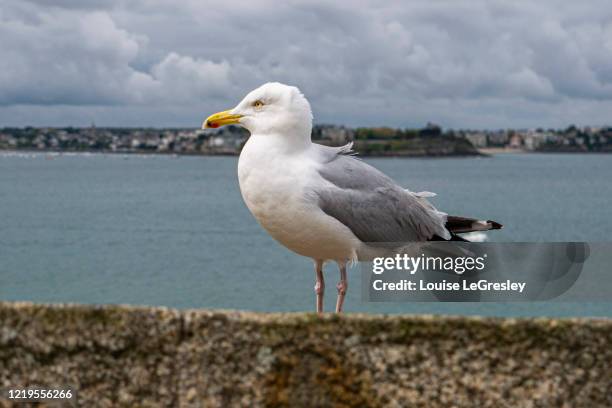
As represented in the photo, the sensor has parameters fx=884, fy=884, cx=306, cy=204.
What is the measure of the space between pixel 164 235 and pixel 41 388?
63064 millimetres

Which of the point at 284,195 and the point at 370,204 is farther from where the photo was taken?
the point at 370,204

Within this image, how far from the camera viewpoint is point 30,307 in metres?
3.32

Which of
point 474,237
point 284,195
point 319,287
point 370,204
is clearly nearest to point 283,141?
point 284,195

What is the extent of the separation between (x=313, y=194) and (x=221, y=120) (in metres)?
0.96

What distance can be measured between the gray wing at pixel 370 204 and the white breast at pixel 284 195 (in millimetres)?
112

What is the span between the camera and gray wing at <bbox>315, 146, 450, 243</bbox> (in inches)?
239

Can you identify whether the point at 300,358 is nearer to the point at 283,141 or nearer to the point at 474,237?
the point at 283,141

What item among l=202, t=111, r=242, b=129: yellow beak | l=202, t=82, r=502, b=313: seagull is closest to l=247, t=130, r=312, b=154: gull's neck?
l=202, t=82, r=502, b=313: seagull

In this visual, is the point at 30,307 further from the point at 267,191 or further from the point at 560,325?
the point at 267,191

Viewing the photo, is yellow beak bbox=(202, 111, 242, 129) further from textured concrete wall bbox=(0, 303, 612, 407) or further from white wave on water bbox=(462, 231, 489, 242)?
textured concrete wall bbox=(0, 303, 612, 407)

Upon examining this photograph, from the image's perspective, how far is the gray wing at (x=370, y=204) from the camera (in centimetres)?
606

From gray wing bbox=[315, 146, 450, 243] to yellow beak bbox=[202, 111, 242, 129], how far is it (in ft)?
2.20

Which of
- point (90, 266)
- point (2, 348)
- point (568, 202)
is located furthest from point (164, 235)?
point (2, 348)

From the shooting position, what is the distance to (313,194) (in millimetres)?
5766
